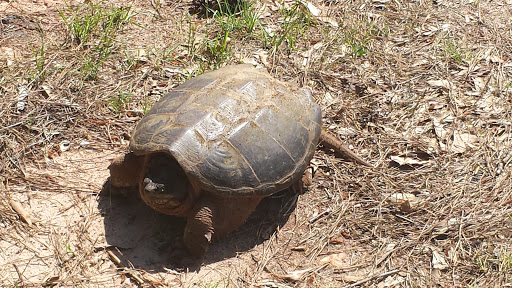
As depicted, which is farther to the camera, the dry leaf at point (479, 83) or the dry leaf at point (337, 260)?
the dry leaf at point (479, 83)

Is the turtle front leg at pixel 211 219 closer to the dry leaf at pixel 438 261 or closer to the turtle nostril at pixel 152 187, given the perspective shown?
the turtle nostril at pixel 152 187

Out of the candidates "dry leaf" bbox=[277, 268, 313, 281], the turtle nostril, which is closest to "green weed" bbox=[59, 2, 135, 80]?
the turtle nostril

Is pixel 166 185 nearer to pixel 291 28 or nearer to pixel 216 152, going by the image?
pixel 216 152

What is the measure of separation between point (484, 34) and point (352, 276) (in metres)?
3.08

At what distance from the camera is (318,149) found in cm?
434

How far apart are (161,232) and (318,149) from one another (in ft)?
4.54

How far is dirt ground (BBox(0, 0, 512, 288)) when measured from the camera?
11.6ft

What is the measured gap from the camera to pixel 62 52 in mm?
4730

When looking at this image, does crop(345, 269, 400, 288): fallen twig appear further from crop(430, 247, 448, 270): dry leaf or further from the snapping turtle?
the snapping turtle

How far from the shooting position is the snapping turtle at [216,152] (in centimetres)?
331

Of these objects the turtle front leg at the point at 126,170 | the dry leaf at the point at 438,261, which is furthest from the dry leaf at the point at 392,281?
the turtle front leg at the point at 126,170

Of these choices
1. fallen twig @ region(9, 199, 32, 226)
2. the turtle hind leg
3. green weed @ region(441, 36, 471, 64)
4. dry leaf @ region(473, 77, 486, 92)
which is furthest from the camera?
green weed @ region(441, 36, 471, 64)

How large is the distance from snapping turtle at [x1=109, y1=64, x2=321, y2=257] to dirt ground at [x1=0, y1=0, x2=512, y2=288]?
286 mm

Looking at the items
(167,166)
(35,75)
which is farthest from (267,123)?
(35,75)
